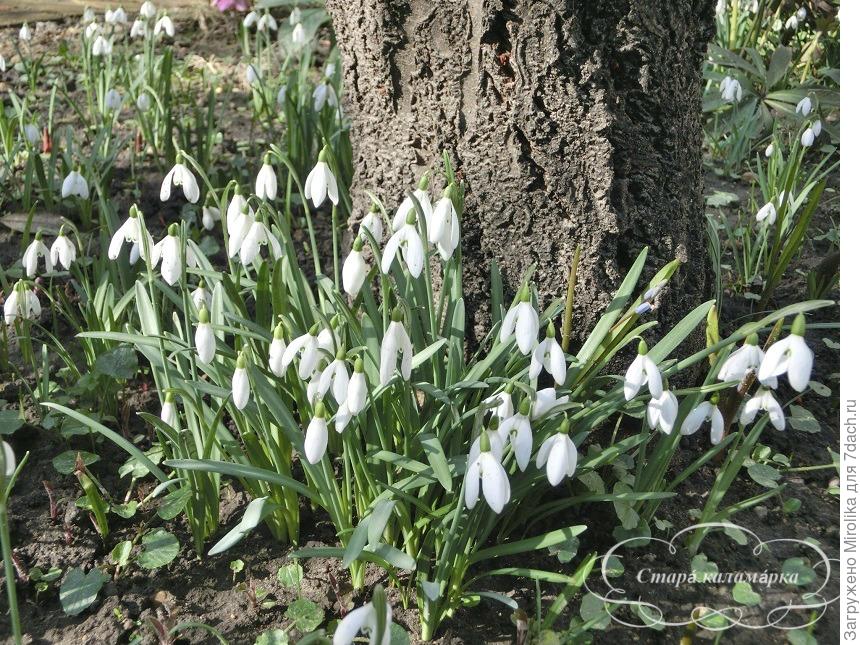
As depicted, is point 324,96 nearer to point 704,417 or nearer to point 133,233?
point 133,233

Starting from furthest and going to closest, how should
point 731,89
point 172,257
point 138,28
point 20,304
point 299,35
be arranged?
point 299,35 < point 138,28 < point 731,89 < point 20,304 < point 172,257

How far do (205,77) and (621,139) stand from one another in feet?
10.7

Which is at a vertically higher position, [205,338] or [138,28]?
[138,28]

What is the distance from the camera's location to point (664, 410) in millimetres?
1699

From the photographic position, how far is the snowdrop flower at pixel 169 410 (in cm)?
180

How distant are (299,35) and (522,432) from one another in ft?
10.9

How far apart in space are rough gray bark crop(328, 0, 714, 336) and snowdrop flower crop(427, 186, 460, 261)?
1.31 ft

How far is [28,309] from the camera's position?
2248 mm

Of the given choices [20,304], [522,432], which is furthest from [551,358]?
[20,304]

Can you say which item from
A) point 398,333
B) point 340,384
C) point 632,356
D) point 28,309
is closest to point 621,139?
point 632,356

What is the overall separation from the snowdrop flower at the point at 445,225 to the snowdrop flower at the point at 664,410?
524 mm

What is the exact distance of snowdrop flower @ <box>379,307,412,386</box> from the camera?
160cm

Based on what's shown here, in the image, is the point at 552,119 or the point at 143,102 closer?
the point at 552,119
